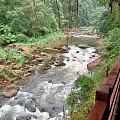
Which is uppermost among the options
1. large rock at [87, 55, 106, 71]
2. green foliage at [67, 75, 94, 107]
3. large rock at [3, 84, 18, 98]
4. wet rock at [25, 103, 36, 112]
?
green foliage at [67, 75, 94, 107]

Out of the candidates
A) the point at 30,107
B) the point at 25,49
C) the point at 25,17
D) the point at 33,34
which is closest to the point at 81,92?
the point at 30,107

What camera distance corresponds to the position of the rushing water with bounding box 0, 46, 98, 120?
902 centimetres

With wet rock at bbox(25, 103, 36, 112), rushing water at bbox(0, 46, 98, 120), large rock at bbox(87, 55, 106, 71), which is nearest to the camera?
rushing water at bbox(0, 46, 98, 120)

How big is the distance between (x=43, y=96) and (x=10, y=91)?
1.51 meters

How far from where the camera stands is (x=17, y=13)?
20.8 m

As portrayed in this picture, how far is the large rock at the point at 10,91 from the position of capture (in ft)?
35.0

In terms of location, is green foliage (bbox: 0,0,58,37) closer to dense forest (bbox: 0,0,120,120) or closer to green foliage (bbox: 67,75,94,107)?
dense forest (bbox: 0,0,120,120)

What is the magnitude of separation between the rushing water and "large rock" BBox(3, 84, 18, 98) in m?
0.22

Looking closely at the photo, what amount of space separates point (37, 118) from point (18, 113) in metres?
0.73

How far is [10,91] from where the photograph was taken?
11000 millimetres

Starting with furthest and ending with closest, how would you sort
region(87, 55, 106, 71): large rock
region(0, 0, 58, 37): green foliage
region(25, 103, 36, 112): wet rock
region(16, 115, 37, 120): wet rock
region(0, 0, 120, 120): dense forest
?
region(0, 0, 58, 37): green foliage, region(0, 0, 120, 120): dense forest, region(87, 55, 106, 71): large rock, region(25, 103, 36, 112): wet rock, region(16, 115, 37, 120): wet rock

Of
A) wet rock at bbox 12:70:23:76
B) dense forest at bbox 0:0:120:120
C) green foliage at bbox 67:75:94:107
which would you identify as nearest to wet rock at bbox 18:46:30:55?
dense forest at bbox 0:0:120:120

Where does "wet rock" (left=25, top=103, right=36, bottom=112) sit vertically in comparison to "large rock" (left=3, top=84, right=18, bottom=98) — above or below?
above

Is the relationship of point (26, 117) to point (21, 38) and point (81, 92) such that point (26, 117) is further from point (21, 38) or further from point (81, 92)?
point (21, 38)
